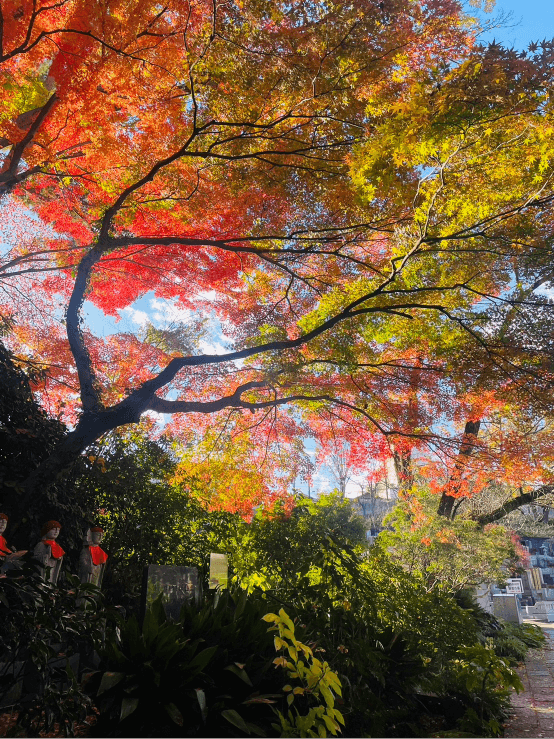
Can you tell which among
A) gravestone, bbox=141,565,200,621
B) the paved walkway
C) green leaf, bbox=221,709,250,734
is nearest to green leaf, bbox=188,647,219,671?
green leaf, bbox=221,709,250,734

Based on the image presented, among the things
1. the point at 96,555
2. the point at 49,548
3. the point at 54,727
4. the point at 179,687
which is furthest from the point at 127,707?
the point at 96,555

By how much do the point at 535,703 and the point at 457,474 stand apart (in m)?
5.67

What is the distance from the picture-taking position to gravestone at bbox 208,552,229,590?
18.2 ft

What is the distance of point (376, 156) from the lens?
5.25 meters

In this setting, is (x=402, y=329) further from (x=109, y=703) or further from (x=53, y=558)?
(x=109, y=703)

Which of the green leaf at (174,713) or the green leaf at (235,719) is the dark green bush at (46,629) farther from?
the green leaf at (235,719)

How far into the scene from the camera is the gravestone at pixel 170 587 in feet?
14.7

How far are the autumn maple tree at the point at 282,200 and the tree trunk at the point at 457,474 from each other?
10 cm

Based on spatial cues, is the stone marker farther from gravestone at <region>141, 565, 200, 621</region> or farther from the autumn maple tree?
gravestone at <region>141, 565, 200, 621</region>

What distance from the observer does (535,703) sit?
19.9ft

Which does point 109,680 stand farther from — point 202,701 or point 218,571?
point 218,571

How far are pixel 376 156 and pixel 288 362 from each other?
3.93m

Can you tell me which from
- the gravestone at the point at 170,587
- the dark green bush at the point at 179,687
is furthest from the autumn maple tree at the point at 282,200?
the dark green bush at the point at 179,687

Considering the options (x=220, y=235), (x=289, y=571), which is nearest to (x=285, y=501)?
(x=289, y=571)
